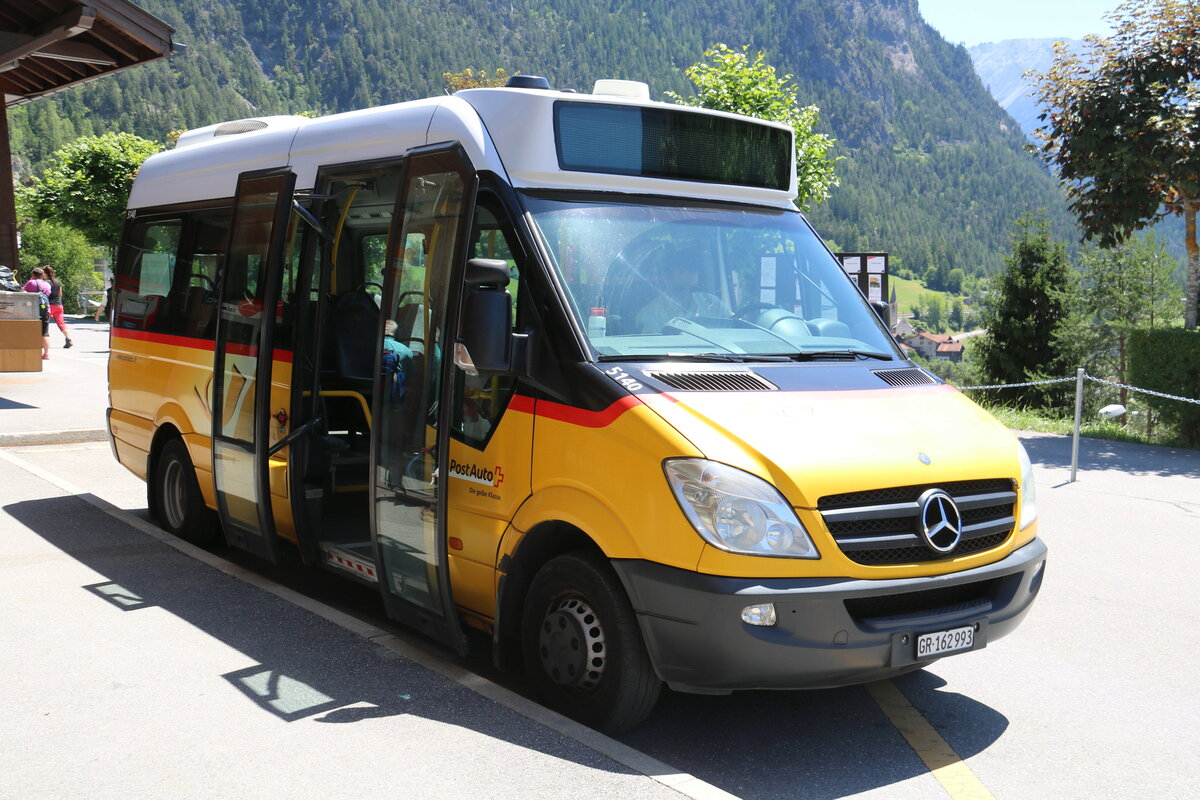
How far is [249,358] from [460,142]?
234 cm

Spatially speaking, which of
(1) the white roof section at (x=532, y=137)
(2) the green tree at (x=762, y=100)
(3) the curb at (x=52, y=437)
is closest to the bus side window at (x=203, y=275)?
(1) the white roof section at (x=532, y=137)

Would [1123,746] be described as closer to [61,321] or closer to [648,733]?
[648,733]

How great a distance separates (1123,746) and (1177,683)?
108 cm

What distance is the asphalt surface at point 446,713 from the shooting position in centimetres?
426

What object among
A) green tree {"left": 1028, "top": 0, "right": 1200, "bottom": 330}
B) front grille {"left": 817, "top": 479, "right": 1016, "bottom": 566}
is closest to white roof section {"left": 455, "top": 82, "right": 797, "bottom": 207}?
front grille {"left": 817, "top": 479, "right": 1016, "bottom": 566}

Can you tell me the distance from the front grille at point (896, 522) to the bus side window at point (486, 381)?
1532 mm

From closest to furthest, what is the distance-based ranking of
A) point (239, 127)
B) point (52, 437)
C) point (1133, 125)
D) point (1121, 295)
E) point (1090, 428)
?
point (239, 127)
point (52, 437)
point (1133, 125)
point (1090, 428)
point (1121, 295)

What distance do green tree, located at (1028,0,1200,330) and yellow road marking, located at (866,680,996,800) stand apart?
A: 12280 mm

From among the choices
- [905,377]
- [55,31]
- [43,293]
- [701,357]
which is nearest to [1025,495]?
[905,377]

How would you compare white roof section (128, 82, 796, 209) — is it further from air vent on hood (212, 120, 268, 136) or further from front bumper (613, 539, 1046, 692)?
front bumper (613, 539, 1046, 692)

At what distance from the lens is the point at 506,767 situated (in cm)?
428

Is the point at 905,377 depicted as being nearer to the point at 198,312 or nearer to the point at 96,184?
the point at 198,312

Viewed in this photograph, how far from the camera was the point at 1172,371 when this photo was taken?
52.3 feet

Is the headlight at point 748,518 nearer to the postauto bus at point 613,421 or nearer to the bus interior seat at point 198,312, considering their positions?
the postauto bus at point 613,421
